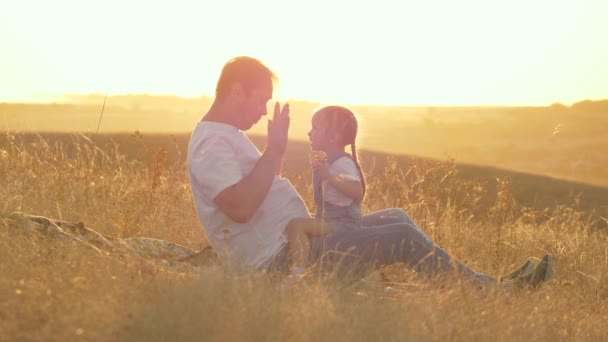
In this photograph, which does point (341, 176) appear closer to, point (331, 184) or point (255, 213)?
point (331, 184)

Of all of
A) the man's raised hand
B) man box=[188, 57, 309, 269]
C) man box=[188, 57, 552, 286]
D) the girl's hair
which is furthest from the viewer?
the girl's hair

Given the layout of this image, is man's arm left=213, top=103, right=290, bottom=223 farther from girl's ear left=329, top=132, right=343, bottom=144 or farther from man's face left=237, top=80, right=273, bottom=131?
girl's ear left=329, top=132, right=343, bottom=144

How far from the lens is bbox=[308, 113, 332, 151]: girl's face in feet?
18.5

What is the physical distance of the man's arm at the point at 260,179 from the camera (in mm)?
4691

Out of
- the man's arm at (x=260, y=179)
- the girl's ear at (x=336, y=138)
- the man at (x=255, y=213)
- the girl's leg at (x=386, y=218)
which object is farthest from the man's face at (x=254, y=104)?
the girl's leg at (x=386, y=218)

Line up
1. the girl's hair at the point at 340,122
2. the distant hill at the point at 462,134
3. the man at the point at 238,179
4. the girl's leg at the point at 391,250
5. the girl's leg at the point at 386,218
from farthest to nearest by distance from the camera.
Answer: the distant hill at the point at 462,134, the girl's hair at the point at 340,122, the girl's leg at the point at 386,218, the girl's leg at the point at 391,250, the man at the point at 238,179

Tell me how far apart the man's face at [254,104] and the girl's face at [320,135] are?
686 mm

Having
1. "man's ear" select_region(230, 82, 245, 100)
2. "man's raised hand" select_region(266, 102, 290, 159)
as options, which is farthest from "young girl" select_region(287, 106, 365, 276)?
"man's ear" select_region(230, 82, 245, 100)

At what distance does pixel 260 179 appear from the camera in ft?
15.5

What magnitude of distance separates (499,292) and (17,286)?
7.96 feet

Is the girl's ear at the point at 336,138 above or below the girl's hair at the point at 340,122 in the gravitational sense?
below

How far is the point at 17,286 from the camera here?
12.6ft

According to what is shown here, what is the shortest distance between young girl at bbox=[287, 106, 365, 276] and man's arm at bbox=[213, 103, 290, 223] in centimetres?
32

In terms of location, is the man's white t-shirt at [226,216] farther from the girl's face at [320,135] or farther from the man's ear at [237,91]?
the girl's face at [320,135]
